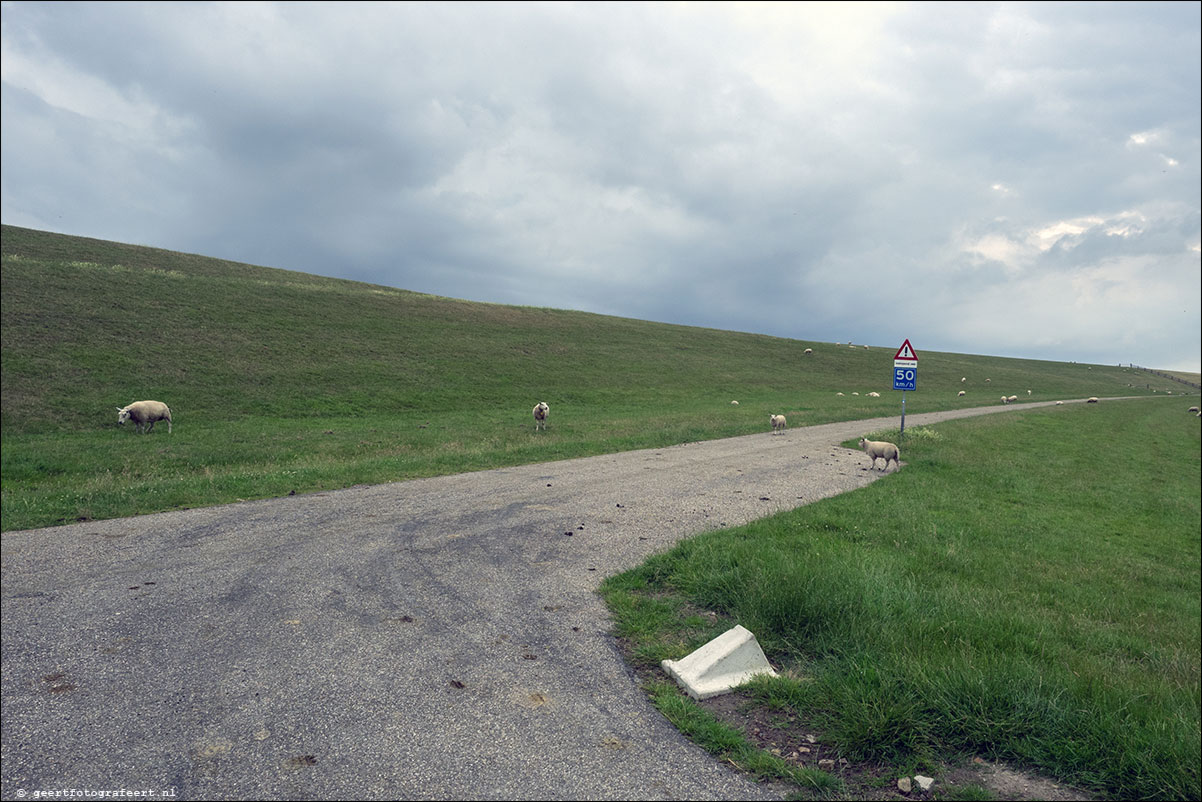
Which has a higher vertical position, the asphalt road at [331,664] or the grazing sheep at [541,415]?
the grazing sheep at [541,415]

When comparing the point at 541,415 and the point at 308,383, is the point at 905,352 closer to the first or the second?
the point at 541,415

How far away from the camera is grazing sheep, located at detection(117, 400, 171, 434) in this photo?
1045 inches

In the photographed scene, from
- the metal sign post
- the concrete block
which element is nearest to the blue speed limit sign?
the metal sign post

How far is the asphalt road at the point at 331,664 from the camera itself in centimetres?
433

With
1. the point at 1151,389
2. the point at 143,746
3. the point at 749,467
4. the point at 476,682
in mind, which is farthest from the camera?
the point at 1151,389

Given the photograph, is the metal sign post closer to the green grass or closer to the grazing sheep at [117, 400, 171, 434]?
the green grass

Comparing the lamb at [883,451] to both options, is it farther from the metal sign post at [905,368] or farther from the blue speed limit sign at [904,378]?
the blue speed limit sign at [904,378]

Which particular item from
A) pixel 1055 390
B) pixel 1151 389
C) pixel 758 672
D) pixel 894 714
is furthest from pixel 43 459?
pixel 1151 389

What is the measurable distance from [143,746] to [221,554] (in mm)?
5419

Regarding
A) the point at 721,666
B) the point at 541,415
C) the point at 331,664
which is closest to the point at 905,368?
the point at 541,415

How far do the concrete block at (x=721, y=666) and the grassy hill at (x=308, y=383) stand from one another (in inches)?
485

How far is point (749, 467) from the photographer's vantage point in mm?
19219

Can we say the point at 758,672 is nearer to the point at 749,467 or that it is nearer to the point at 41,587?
the point at 41,587

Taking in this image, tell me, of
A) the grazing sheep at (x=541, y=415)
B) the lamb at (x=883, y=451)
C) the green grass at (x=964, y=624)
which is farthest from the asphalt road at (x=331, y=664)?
the grazing sheep at (x=541, y=415)
